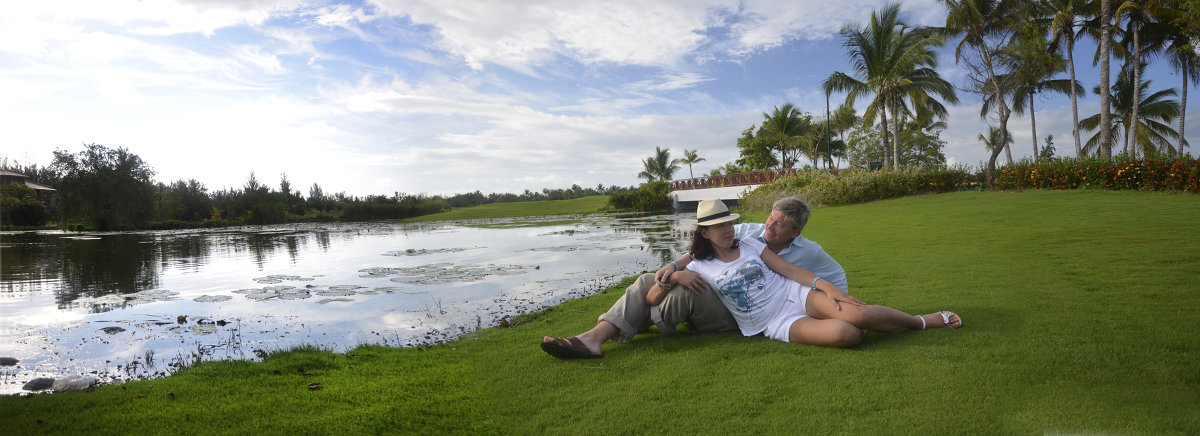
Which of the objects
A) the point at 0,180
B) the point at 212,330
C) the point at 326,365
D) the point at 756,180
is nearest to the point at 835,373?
the point at 326,365

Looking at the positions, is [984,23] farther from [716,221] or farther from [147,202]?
[147,202]

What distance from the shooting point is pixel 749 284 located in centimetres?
414

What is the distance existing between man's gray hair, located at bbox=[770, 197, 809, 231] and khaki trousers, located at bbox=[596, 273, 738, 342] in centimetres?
82


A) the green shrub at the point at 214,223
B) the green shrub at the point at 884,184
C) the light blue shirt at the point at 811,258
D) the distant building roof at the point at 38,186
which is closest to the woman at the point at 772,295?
the light blue shirt at the point at 811,258

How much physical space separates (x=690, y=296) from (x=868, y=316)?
4.04 ft

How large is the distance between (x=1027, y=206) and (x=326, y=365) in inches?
640

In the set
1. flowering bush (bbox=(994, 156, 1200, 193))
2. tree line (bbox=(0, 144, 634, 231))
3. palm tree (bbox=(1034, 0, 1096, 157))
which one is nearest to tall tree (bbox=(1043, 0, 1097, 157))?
palm tree (bbox=(1034, 0, 1096, 157))

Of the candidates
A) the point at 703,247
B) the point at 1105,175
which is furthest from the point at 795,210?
the point at 1105,175

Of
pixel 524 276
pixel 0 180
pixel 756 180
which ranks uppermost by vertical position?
pixel 0 180

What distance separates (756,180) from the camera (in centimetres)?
3312

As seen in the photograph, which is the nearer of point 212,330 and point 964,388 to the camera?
point 964,388

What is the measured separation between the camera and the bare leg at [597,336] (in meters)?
4.20

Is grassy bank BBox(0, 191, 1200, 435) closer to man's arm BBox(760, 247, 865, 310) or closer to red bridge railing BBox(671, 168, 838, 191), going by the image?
man's arm BBox(760, 247, 865, 310)

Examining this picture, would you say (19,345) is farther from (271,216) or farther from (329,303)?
(271,216)
